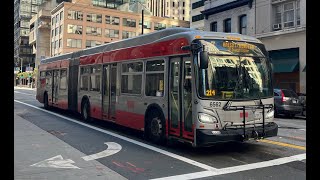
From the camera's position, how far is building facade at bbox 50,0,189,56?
3445 inches

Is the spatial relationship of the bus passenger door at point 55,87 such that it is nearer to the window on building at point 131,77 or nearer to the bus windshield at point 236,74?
the window on building at point 131,77

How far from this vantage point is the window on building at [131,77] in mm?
10938

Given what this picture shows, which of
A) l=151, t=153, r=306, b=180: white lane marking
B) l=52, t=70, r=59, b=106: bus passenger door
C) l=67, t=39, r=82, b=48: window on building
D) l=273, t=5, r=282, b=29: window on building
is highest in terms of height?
l=67, t=39, r=82, b=48: window on building

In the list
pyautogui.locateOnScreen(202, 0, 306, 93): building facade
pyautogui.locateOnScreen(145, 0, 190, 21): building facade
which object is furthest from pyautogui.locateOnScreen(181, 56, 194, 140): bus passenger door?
pyautogui.locateOnScreen(145, 0, 190, 21): building facade

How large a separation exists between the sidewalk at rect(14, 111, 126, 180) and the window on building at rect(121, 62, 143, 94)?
275 cm

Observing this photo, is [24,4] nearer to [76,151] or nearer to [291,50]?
[291,50]

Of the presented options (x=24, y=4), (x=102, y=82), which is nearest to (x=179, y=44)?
(x=102, y=82)

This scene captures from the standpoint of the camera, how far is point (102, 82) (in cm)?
1363

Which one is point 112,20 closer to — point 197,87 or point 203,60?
point 197,87

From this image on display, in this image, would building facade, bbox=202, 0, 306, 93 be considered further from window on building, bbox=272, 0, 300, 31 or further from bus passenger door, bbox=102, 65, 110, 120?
bus passenger door, bbox=102, 65, 110, 120

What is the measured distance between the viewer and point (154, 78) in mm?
10109

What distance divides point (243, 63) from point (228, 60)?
439mm

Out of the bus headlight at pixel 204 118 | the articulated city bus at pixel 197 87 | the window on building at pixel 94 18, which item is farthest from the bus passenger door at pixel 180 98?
the window on building at pixel 94 18
